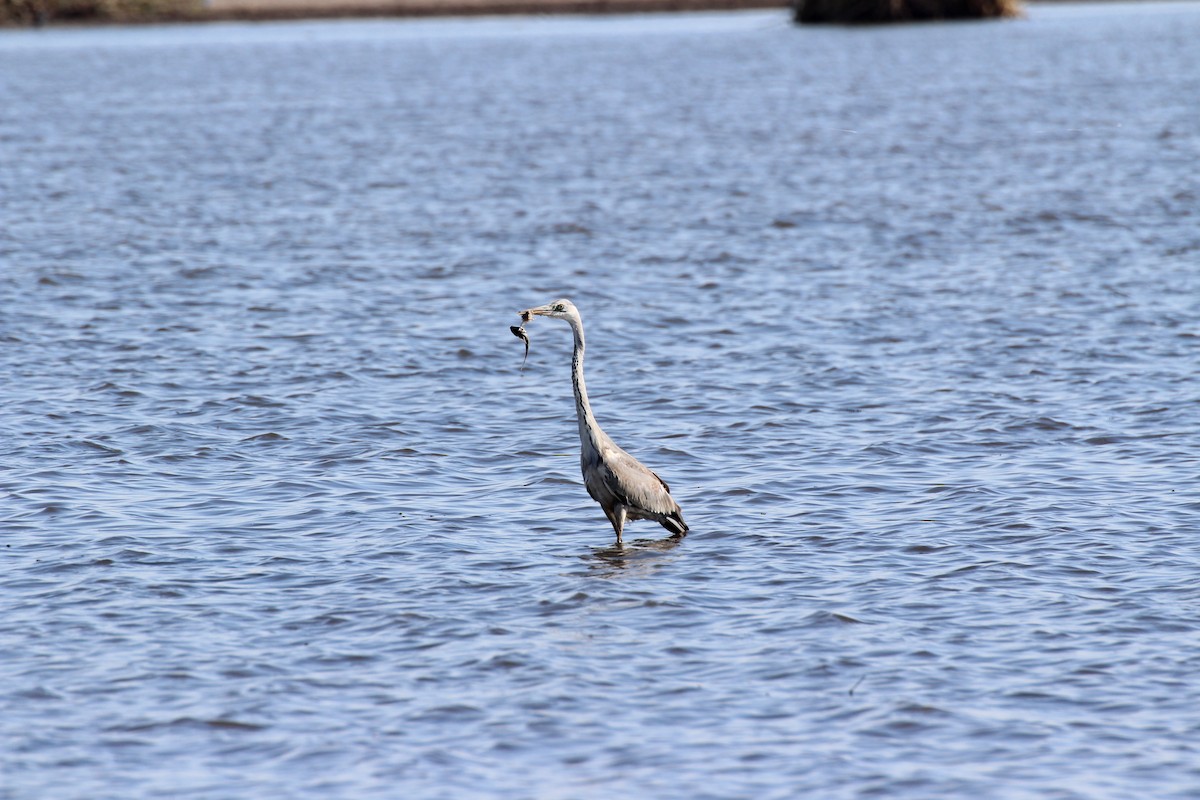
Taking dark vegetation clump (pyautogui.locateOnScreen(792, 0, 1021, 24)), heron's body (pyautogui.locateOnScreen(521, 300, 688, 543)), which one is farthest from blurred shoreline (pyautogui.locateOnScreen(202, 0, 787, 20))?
heron's body (pyautogui.locateOnScreen(521, 300, 688, 543))

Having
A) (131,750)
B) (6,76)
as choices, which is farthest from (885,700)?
(6,76)

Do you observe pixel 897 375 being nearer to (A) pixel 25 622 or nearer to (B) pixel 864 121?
(A) pixel 25 622

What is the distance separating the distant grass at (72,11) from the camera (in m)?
93.8

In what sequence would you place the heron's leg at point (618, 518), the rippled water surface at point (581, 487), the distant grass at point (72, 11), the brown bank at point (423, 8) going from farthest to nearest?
the distant grass at point (72, 11) → the brown bank at point (423, 8) → the heron's leg at point (618, 518) → the rippled water surface at point (581, 487)

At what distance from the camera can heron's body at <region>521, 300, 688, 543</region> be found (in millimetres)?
12250

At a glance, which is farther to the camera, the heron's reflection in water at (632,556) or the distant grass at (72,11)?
the distant grass at (72,11)

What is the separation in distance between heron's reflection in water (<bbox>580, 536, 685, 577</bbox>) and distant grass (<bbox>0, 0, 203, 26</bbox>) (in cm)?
9051

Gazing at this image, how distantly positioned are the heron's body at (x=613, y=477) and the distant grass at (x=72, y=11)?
9025cm

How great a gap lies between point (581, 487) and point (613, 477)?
2.24 meters

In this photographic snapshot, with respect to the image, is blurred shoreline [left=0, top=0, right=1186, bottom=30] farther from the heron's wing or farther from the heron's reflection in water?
the heron's wing

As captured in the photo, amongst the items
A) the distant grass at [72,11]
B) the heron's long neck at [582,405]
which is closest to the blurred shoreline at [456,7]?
the distant grass at [72,11]

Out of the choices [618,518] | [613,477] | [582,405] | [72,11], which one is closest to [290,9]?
[72,11]

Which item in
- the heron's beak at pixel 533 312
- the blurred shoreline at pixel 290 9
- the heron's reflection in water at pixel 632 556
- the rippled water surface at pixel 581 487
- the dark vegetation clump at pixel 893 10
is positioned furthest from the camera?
the blurred shoreline at pixel 290 9

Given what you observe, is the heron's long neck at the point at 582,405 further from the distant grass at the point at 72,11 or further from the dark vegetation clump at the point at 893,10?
the distant grass at the point at 72,11
